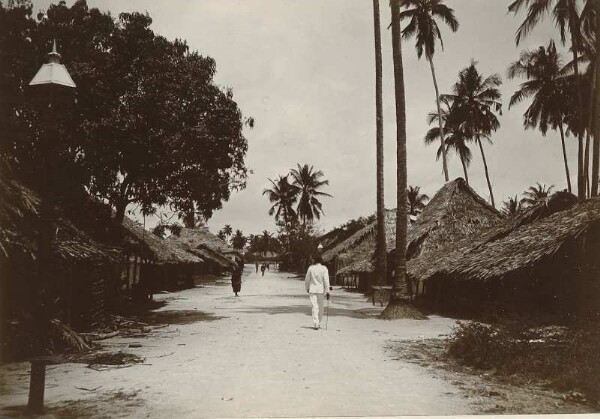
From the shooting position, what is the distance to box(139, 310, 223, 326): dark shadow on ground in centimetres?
1306

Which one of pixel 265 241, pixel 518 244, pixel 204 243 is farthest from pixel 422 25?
pixel 265 241

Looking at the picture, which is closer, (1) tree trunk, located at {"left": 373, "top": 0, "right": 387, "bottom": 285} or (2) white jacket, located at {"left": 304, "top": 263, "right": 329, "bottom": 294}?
(2) white jacket, located at {"left": 304, "top": 263, "right": 329, "bottom": 294}

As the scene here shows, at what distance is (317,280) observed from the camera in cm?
1102


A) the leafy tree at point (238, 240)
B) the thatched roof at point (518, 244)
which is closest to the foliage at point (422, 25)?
the thatched roof at point (518, 244)

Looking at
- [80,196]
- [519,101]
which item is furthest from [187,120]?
[519,101]

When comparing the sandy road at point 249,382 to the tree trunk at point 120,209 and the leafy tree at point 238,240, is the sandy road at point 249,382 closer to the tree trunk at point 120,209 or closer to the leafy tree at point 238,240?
the tree trunk at point 120,209

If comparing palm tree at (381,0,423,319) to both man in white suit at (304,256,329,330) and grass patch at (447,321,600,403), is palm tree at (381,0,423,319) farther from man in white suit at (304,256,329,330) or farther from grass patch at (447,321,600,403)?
grass patch at (447,321,600,403)

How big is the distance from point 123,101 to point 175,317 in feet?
19.5

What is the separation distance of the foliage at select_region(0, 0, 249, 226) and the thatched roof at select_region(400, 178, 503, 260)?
10830 mm

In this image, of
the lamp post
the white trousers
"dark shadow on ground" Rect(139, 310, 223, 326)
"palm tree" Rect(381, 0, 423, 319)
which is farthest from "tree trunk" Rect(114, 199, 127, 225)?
the lamp post

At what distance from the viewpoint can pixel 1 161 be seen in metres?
7.38

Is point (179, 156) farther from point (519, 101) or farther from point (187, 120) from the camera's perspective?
point (519, 101)

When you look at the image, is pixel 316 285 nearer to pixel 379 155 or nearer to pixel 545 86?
pixel 379 155

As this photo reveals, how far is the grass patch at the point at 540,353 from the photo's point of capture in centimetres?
598
